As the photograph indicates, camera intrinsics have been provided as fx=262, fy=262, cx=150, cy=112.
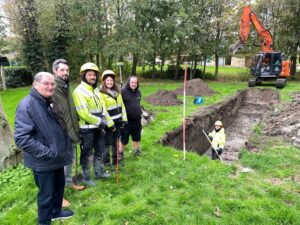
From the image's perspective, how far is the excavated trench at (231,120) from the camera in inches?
300

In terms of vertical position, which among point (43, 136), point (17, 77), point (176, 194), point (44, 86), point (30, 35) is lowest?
point (176, 194)

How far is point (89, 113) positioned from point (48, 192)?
4.10 ft

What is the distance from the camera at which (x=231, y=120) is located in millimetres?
11359

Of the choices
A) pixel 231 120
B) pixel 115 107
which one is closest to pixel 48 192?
pixel 115 107

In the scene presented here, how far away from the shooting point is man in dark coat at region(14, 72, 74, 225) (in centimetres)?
271

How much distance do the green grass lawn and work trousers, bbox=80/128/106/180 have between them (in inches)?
10.9

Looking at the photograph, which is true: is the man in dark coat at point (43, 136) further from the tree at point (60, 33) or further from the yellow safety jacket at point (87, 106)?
the tree at point (60, 33)

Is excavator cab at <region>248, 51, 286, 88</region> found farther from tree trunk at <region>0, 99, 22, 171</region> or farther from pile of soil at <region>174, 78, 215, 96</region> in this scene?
tree trunk at <region>0, 99, 22, 171</region>

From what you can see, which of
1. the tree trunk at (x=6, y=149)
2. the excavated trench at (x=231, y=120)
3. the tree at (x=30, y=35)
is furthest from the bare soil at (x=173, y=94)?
Answer: the tree at (x=30, y=35)

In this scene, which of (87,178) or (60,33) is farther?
(60,33)

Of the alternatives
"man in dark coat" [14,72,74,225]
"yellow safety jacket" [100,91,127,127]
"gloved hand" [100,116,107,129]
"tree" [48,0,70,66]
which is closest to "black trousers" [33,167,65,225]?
"man in dark coat" [14,72,74,225]

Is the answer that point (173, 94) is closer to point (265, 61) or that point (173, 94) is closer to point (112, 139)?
point (265, 61)

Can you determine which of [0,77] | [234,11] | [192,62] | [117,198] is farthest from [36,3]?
[117,198]

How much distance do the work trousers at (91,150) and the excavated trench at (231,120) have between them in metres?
2.59
